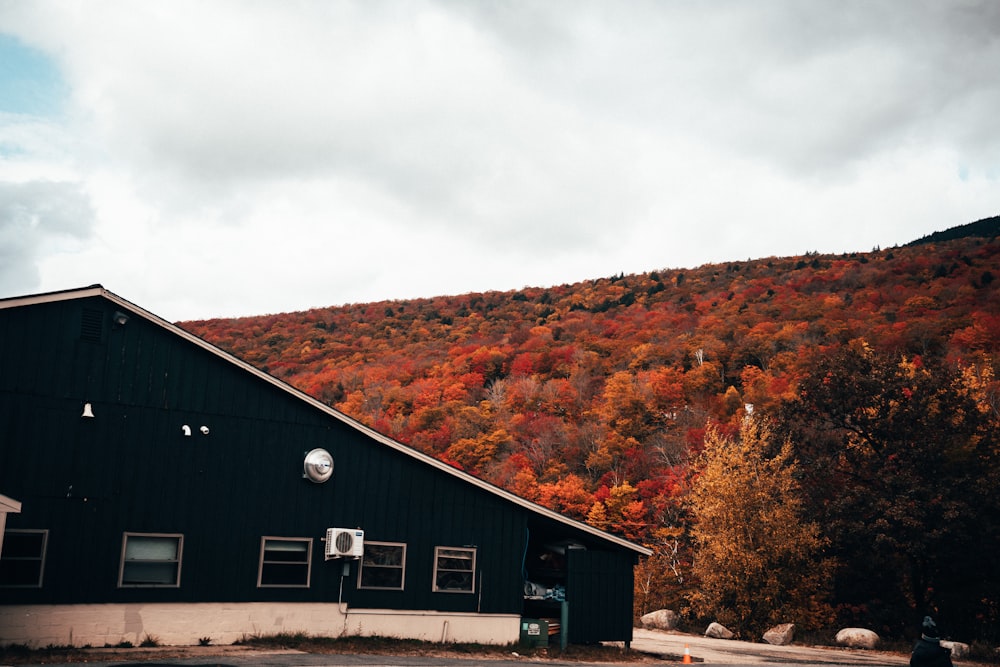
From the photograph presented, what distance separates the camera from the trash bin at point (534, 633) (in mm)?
25078

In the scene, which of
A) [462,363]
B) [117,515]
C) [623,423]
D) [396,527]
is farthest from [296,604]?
[462,363]

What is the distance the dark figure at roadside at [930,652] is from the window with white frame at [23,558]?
17812mm

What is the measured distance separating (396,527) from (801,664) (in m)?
12.9

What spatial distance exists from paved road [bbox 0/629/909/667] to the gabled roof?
162 inches

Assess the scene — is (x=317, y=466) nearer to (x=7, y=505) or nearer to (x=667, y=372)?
(x=7, y=505)

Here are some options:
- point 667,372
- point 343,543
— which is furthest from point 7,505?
point 667,372

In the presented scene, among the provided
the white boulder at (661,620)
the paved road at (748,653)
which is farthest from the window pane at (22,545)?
the white boulder at (661,620)

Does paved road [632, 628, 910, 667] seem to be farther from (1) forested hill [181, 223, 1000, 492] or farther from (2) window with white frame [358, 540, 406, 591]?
(1) forested hill [181, 223, 1000, 492]

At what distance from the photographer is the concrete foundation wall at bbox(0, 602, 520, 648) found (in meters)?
19.4

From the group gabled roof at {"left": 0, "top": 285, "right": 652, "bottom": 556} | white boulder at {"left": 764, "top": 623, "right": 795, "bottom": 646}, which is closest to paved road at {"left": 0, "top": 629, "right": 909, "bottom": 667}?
white boulder at {"left": 764, "top": 623, "right": 795, "bottom": 646}

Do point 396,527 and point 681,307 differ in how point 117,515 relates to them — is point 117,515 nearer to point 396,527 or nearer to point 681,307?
point 396,527

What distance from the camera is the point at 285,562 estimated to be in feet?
74.3

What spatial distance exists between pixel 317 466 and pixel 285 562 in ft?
8.48

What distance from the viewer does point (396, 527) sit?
950 inches
